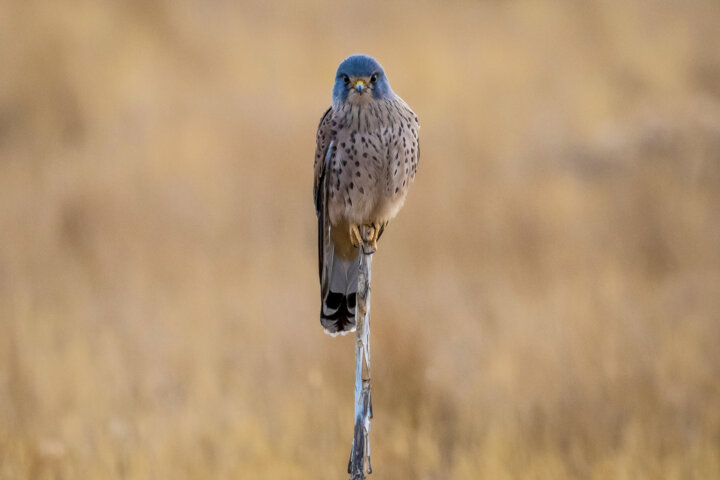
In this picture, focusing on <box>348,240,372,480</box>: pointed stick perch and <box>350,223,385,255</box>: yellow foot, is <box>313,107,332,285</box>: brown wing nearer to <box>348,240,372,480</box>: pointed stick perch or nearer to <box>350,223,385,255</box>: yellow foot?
<box>350,223,385,255</box>: yellow foot

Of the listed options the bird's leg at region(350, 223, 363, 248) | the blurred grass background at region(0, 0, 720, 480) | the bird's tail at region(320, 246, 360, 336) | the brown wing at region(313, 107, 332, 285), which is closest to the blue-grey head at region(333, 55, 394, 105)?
the brown wing at region(313, 107, 332, 285)

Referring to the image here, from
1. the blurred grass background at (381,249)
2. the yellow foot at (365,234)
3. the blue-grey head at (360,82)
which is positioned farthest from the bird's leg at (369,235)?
the blurred grass background at (381,249)

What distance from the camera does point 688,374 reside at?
22.9ft

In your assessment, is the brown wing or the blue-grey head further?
the brown wing

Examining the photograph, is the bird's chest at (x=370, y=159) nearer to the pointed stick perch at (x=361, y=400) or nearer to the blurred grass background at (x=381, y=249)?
the pointed stick perch at (x=361, y=400)

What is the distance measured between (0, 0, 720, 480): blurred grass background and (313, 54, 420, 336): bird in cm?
204

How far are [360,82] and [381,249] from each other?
5.25 metres

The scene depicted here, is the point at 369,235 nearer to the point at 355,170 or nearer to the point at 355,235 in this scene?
the point at 355,235

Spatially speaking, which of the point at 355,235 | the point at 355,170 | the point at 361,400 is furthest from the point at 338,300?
the point at 361,400

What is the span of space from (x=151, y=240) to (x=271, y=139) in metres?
2.04

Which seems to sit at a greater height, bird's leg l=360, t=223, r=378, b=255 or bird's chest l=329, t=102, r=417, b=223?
bird's chest l=329, t=102, r=417, b=223

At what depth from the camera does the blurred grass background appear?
6676 mm

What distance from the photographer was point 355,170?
14.1 ft

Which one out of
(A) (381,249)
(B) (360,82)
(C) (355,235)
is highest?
(A) (381,249)
